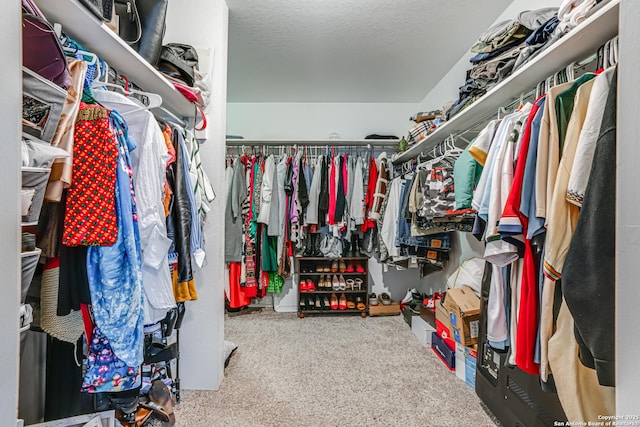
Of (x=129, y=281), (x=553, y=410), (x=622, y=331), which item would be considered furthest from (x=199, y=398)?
(x=622, y=331)

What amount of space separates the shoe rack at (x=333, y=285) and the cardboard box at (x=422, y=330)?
0.57 meters

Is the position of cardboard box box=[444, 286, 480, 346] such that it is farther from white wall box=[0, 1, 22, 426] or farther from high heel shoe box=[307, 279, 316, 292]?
white wall box=[0, 1, 22, 426]

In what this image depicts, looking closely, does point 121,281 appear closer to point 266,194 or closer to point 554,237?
point 554,237

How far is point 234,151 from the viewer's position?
10.2 feet

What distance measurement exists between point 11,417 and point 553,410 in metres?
1.66

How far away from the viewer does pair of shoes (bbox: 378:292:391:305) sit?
9.74ft

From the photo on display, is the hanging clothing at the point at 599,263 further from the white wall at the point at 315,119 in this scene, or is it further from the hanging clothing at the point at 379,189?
the white wall at the point at 315,119

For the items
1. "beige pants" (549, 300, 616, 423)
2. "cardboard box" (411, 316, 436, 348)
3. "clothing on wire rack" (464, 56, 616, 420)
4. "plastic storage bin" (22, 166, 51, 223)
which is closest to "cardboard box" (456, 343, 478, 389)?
"cardboard box" (411, 316, 436, 348)

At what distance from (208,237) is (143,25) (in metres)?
1.10

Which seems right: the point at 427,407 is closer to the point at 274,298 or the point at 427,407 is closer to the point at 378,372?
the point at 378,372

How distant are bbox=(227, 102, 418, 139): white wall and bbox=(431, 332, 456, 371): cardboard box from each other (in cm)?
224

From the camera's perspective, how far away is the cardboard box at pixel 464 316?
1.65 m

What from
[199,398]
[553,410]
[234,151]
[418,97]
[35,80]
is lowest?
[199,398]

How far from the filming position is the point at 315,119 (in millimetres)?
3230
